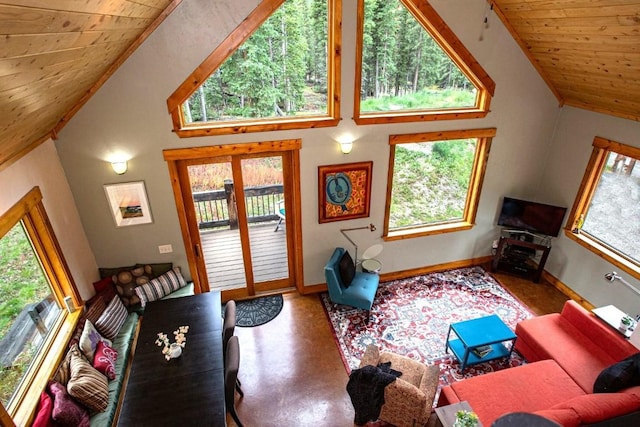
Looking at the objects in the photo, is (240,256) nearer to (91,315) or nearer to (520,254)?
(91,315)

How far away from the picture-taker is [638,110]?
421 cm

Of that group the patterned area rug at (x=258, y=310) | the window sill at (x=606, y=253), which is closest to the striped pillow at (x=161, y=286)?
the patterned area rug at (x=258, y=310)

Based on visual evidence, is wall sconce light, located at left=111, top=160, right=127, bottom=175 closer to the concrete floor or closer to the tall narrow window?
the tall narrow window

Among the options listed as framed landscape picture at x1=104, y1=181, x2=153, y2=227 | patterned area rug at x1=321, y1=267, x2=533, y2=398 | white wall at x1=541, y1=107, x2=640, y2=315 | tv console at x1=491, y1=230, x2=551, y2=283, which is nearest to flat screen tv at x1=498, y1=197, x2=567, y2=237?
tv console at x1=491, y1=230, x2=551, y2=283

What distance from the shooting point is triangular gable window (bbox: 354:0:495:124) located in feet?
14.4

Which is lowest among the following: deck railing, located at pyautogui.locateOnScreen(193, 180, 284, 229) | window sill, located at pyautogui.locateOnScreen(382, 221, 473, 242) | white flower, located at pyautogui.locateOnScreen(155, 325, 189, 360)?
white flower, located at pyautogui.locateOnScreen(155, 325, 189, 360)

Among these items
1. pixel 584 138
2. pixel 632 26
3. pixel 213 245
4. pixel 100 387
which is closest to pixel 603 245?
pixel 584 138

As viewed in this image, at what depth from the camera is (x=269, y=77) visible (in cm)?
440

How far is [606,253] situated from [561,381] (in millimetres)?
2127

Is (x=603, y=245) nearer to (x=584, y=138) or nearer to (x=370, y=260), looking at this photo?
(x=584, y=138)

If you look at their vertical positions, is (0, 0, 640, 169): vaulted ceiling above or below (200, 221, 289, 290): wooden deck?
above

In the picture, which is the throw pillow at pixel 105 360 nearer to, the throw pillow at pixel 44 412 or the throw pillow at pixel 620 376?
the throw pillow at pixel 44 412

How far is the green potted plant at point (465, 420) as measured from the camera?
2.91 meters

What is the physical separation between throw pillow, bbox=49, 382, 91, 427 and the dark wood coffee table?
14.6 inches
